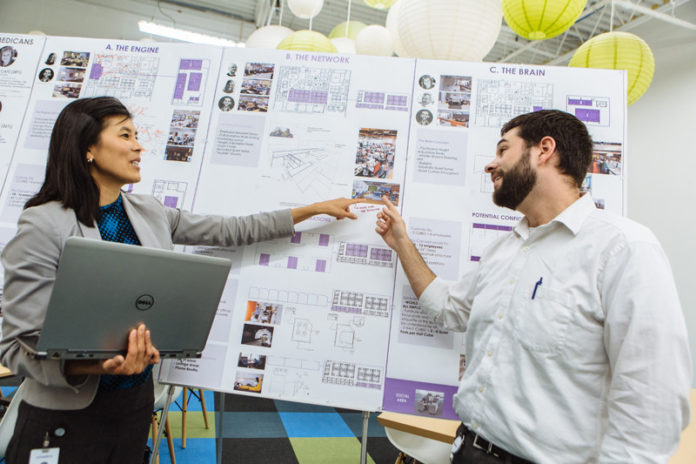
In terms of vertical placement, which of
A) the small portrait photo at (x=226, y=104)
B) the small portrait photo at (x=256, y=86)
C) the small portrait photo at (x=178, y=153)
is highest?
the small portrait photo at (x=256, y=86)

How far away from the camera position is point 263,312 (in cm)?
157

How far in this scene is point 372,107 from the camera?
1.65 metres

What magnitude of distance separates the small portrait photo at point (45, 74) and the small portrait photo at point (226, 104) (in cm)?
86

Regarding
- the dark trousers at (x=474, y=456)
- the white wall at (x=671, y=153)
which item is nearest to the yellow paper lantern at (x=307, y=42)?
the dark trousers at (x=474, y=456)

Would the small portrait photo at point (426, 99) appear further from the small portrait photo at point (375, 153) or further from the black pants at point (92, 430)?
the black pants at point (92, 430)

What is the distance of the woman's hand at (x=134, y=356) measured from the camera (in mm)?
1031

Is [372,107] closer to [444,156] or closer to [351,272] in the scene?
[444,156]

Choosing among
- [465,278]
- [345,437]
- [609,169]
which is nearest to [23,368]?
[465,278]

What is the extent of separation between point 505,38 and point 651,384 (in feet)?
24.0

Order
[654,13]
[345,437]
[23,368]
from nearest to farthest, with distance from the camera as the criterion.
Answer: [23,368] → [345,437] → [654,13]

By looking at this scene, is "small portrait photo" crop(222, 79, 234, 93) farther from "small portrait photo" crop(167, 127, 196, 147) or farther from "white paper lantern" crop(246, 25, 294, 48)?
"white paper lantern" crop(246, 25, 294, 48)

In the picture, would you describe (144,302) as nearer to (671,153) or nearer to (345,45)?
(345,45)

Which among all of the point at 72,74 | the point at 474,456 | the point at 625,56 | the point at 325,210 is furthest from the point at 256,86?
the point at 625,56

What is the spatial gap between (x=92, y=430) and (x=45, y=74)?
5.44 feet
